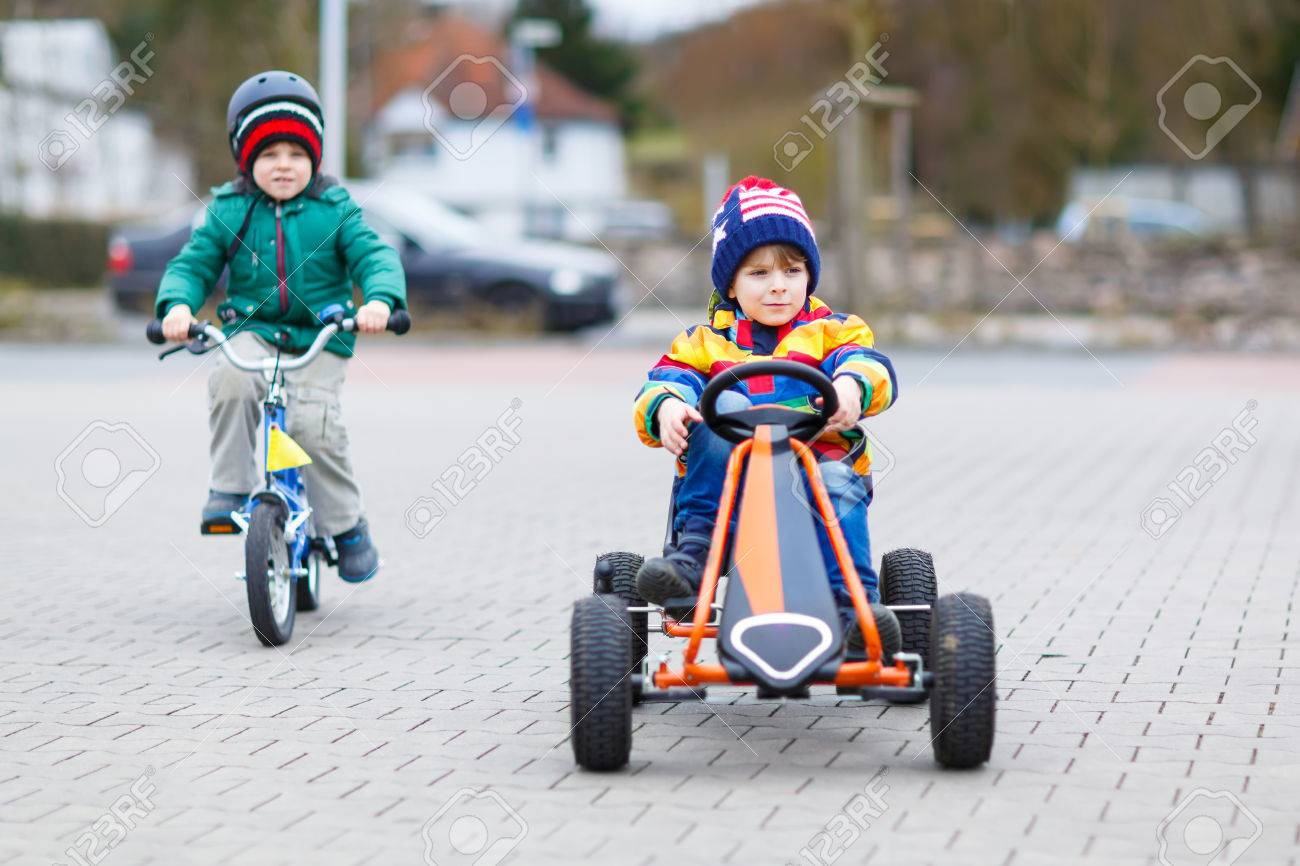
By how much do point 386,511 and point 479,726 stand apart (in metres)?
4.44

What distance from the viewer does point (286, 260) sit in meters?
6.27

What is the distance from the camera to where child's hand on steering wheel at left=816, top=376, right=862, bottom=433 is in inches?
184

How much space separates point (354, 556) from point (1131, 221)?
38.5 meters

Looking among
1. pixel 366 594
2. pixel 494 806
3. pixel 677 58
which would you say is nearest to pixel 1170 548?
pixel 366 594
